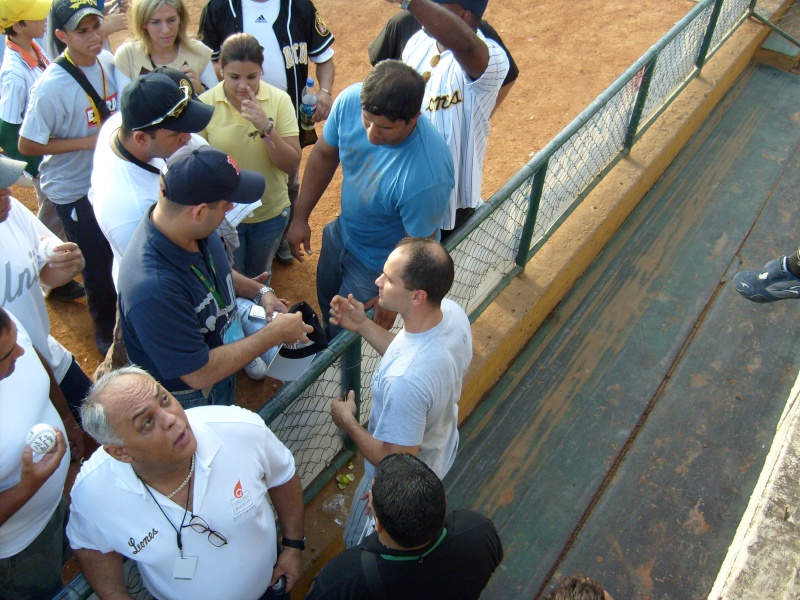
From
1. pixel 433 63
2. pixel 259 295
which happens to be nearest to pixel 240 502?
pixel 259 295

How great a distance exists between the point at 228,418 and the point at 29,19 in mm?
2965

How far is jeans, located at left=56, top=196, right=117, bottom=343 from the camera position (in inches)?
158

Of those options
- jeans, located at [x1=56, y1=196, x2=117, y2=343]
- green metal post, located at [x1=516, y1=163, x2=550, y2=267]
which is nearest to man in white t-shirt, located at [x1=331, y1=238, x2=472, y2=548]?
green metal post, located at [x1=516, y1=163, x2=550, y2=267]

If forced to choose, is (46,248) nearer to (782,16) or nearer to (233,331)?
(233,331)

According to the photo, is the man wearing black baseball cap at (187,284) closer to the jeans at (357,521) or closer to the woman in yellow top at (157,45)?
the jeans at (357,521)

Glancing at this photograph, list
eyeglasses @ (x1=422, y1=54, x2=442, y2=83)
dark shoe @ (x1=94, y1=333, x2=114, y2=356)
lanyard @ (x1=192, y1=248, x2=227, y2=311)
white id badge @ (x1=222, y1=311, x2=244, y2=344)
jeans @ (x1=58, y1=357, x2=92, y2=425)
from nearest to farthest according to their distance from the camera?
lanyard @ (x1=192, y1=248, x2=227, y2=311), white id badge @ (x1=222, y1=311, x2=244, y2=344), jeans @ (x1=58, y1=357, x2=92, y2=425), eyeglasses @ (x1=422, y1=54, x2=442, y2=83), dark shoe @ (x1=94, y1=333, x2=114, y2=356)

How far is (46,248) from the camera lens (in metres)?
3.20

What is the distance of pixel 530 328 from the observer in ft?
14.9

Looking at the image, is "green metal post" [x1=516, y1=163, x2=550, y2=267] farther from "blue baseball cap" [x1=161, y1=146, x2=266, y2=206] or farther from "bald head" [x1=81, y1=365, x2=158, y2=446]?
"bald head" [x1=81, y1=365, x2=158, y2=446]

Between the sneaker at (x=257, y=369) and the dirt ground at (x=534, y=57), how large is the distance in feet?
2.87

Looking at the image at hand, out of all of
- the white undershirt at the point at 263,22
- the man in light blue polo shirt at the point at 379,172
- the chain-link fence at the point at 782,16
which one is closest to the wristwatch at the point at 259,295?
the man in light blue polo shirt at the point at 379,172

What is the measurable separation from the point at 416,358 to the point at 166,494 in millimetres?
1000

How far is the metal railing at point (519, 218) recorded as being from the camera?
3.02 metres

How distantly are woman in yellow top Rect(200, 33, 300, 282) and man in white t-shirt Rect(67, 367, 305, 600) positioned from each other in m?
1.34
